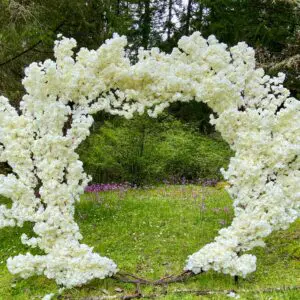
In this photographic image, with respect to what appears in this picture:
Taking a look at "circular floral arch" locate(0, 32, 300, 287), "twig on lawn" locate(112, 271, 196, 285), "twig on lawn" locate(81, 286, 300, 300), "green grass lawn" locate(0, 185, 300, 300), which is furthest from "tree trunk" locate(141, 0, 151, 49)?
"twig on lawn" locate(81, 286, 300, 300)

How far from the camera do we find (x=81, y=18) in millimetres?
10070

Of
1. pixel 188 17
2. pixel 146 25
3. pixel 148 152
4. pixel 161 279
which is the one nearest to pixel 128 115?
pixel 161 279

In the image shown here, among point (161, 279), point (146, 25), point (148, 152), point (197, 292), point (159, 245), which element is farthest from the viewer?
point (146, 25)

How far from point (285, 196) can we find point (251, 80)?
167cm

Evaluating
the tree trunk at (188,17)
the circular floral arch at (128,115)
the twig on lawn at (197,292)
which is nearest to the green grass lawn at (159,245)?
the twig on lawn at (197,292)

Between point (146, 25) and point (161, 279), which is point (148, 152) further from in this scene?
point (146, 25)

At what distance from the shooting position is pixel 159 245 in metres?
6.64

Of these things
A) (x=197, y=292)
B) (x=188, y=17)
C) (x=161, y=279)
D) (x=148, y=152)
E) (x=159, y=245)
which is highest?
(x=188, y=17)

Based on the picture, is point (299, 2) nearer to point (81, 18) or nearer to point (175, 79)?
point (81, 18)

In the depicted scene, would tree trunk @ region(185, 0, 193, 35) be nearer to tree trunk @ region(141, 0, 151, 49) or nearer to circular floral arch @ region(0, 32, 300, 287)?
tree trunk @ region(141, 0, 151, 49)

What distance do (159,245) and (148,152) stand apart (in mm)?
6151

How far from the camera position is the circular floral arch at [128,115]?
4.97 meters

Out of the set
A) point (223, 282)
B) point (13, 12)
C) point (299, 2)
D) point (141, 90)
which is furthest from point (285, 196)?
point (299, 2)

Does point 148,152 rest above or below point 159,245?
above
